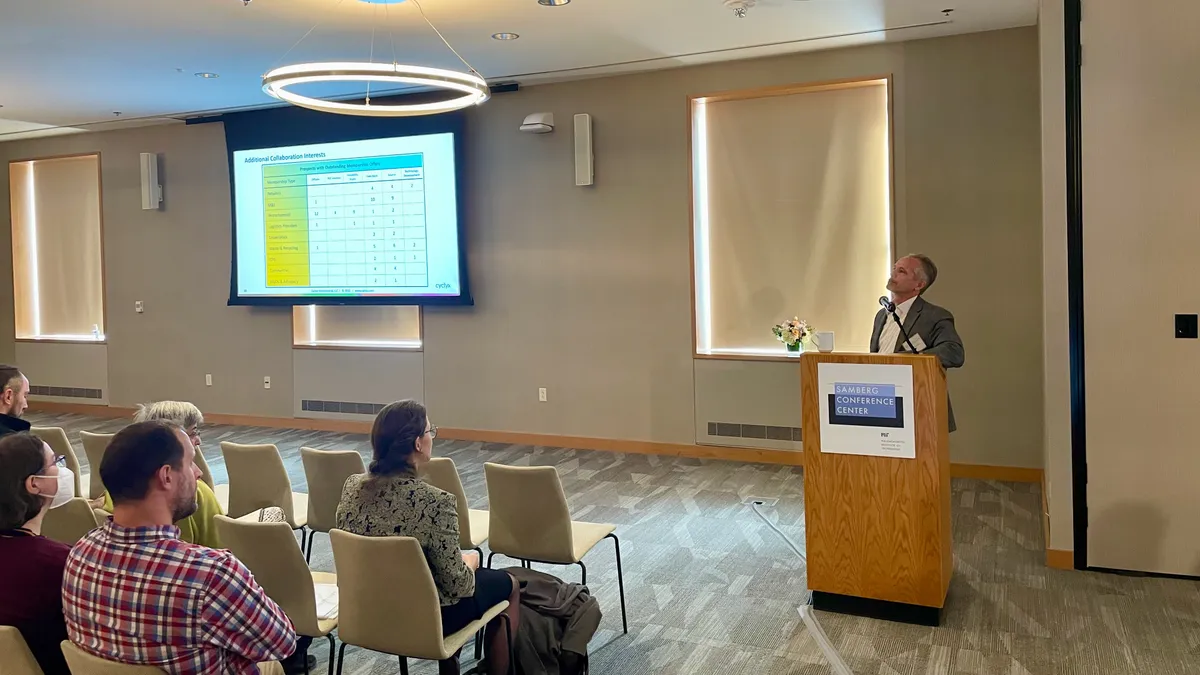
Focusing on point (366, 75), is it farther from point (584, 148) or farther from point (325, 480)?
point (584, 148)

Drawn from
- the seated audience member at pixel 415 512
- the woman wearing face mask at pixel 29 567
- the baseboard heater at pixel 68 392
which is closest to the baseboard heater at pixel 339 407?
the baseboard heater at pixel 68 392

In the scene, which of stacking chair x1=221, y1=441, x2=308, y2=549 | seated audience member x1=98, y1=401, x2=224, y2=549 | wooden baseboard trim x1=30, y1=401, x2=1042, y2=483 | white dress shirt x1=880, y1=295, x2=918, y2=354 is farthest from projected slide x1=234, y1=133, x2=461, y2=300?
seated audience member x1=98, y1=401, x2=224, y2=549

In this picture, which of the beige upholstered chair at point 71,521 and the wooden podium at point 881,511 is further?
the wooden podium at point 881,511

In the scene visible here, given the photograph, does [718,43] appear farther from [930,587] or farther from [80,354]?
[80,354]

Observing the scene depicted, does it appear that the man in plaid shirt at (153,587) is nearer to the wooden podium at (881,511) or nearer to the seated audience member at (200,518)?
the seated audience member at (200,518)

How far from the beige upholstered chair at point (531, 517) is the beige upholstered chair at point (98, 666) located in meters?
1.59

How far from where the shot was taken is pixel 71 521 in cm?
316

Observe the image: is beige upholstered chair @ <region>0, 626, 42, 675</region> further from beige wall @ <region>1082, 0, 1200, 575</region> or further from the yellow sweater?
beige wall @ <region>1082, 0, 1200, 575</region>

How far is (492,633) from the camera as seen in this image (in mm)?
2766

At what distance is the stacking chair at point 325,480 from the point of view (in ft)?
12.8

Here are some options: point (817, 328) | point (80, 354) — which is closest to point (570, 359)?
point (817, 328)

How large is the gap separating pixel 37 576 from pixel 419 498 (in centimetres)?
97

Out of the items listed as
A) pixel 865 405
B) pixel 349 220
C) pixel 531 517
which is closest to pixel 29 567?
pixel 531 517

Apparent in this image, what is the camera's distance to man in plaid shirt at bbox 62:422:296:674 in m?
1.84
